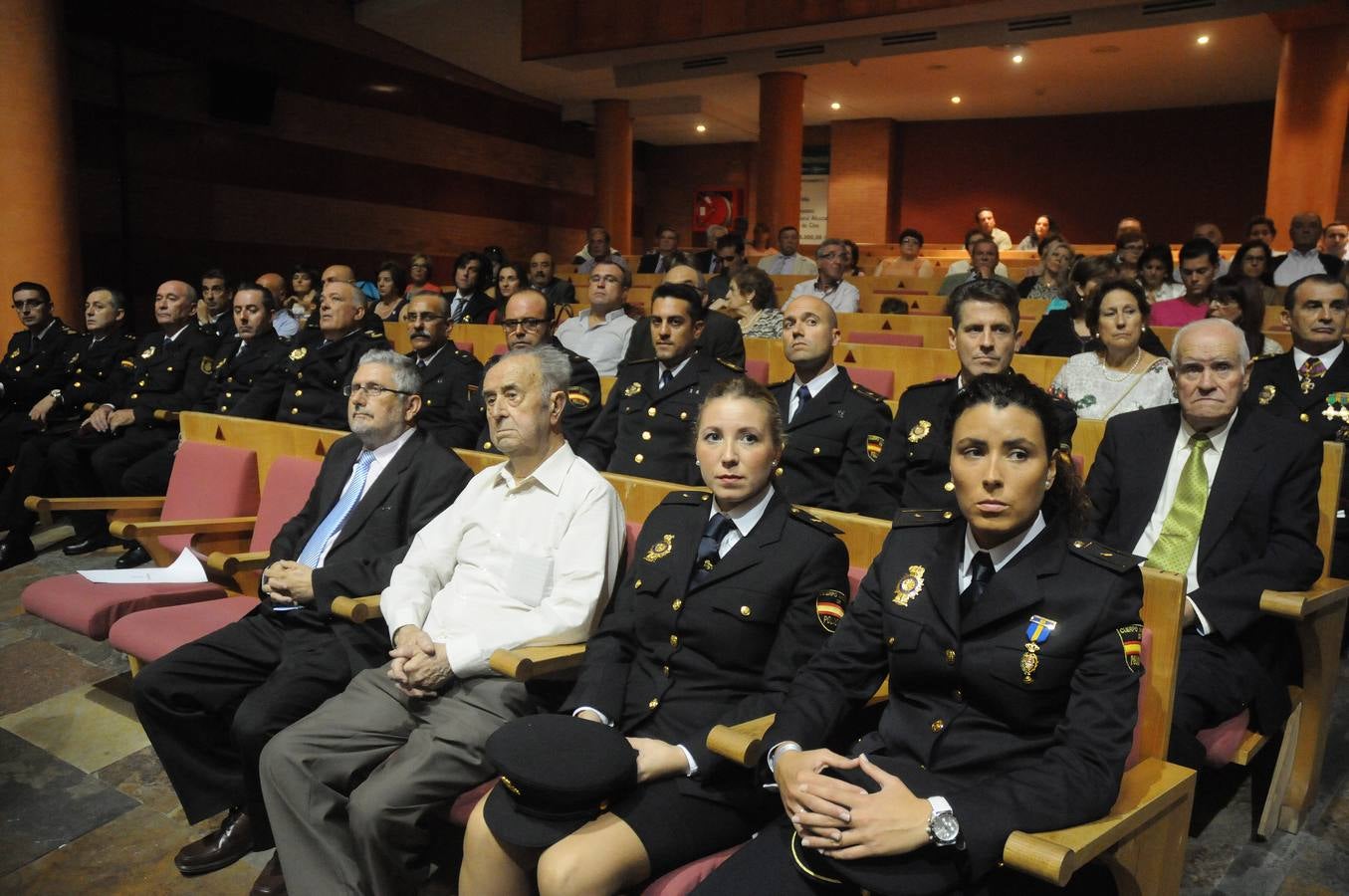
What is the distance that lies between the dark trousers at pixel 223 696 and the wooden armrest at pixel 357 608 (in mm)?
96

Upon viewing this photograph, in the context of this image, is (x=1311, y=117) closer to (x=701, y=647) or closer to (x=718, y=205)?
(x=718, y=205)

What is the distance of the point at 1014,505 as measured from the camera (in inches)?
51.9

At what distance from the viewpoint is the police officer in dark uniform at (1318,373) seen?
8.34 ft

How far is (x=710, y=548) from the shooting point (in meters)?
1.67

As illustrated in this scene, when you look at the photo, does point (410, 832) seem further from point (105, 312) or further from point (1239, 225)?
point (1239, 225)

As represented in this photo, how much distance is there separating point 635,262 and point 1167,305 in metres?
6.12

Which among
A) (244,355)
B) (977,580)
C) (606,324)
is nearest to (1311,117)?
(606,324)

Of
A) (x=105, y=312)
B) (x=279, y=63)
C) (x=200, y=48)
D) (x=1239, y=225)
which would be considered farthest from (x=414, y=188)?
(x=1239, y=225)

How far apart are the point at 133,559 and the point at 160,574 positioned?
125 centimetres

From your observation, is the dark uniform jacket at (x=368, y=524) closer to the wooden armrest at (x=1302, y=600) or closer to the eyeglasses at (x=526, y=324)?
the eyeglasses at (x=526, y=324)

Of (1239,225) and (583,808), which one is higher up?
(1239,225)

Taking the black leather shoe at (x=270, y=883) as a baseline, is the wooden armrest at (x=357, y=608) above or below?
above

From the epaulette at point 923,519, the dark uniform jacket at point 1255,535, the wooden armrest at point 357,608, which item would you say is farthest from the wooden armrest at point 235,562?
the dark uniform jacket at point 1255,535

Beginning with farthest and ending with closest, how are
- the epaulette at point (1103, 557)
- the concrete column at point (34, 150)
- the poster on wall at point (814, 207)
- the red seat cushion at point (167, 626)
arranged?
the poster on wall at point (814, 207)
the concrete column at point (34, 150)
the red seat cushion at point (167, 626)
the epaulette at point (1103, 557)
